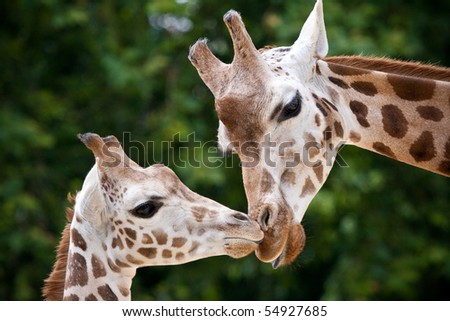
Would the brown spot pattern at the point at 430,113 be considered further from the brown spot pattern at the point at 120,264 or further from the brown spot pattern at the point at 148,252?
the brown spot pattern at the point at 120,264

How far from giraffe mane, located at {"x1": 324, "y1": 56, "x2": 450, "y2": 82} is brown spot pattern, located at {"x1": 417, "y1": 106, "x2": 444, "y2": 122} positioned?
0.25 meters

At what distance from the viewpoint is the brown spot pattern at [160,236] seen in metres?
6.43

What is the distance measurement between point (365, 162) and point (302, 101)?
1005 cm

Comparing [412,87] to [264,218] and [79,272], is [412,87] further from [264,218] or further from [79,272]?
[79,272]

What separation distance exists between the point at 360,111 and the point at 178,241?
157 centimetres

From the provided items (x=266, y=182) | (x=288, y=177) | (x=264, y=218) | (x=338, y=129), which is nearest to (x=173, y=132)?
(x=338, y=129)

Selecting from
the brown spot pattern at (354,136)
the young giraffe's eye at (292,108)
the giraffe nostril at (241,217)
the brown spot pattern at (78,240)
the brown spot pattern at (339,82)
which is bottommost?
the brown spot pattern at (78,240)

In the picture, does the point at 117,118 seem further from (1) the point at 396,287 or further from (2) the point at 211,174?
(1) the point at 396,287

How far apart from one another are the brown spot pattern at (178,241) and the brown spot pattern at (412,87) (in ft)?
5.93

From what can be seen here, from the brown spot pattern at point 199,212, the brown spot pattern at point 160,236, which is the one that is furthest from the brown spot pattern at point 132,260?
the brown spot pattern at point 199,212

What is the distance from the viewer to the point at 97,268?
6.52m

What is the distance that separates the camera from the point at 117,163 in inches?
256

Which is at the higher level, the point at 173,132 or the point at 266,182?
the point at 173,132

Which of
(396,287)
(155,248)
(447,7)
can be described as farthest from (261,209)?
(447,7)
